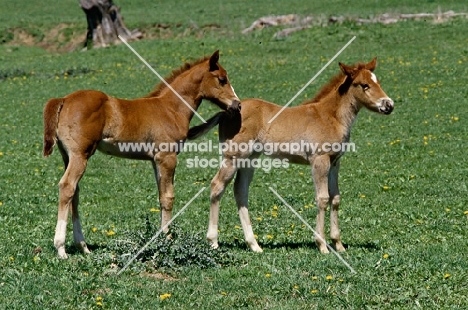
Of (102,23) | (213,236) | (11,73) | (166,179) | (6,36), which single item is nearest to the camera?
(166,179)

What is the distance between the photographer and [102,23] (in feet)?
117

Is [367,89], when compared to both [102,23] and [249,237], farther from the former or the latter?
[102,23]

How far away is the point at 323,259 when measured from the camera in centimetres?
887

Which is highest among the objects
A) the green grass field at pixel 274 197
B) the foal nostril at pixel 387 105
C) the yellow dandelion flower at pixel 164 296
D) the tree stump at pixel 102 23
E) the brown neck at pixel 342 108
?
the foal nostril at pixel 387 105

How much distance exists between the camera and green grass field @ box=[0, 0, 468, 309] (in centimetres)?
772

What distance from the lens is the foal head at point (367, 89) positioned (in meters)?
9.73

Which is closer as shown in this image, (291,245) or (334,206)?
(334,206)

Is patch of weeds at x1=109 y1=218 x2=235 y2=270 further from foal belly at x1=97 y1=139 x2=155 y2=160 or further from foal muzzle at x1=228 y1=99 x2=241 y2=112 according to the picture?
foal muzzle at x1=228 y1=99 x2=241 y2=112

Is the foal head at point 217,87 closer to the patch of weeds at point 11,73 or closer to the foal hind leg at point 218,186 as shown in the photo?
the foal hind leg at point 218,186

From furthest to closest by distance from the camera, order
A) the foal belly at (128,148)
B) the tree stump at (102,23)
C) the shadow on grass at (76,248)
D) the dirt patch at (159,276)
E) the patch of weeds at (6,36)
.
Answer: the patch of weeds at (6,36) → the tree stump at (102,23) → the shadow on grass at (76,248) → the foal belly at (128,148) → the dirt patch at (159,276)

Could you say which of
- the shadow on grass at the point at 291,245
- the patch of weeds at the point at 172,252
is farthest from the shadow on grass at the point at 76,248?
the shadow on grass at the point at 291,245

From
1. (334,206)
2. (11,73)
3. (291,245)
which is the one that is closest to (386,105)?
(334,206)

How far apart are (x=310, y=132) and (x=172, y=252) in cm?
246

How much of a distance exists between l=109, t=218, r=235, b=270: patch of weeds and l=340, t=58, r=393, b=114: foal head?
268cm
